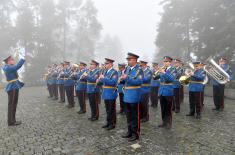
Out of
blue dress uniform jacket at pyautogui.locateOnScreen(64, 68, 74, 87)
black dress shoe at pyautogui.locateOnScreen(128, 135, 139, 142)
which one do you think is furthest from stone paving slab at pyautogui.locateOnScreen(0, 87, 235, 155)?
blue dress uniform jacket at pyautogui.locateOnScreen(64, 68, 74, 87)

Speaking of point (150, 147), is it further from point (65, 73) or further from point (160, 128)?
point (65, 73)

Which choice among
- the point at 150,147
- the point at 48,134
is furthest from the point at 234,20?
the point at 48,134

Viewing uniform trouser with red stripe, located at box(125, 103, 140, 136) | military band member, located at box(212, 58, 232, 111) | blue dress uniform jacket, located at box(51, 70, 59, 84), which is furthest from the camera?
blue dress uniform jacket, located at box(51, 70, 59, 84)

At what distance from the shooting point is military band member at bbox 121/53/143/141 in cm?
641

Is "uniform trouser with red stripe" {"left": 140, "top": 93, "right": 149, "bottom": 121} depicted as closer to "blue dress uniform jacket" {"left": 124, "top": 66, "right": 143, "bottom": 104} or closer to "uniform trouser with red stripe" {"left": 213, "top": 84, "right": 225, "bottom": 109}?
"blue dress uniform jacket" {"left": 124, "top": 66, "right": 143, "bottom": 104}

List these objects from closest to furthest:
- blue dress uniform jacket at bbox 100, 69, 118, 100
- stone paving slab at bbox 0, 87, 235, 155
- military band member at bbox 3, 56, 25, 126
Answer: stone paving slab at bbox 0, 87, 235, 155, blue dress uniform jacket at bbox 100, 69, 118, 100, military band member at bbox 3, 56, 25, 126

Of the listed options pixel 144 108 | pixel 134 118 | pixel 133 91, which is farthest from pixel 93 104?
pixel 133 91

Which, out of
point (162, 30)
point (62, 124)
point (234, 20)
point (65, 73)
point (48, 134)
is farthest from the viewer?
point (162, 30)

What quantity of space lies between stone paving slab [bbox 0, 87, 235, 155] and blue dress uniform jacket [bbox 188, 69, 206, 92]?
1165mm

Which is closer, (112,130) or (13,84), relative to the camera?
(112,130)

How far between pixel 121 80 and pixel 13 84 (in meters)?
4.52

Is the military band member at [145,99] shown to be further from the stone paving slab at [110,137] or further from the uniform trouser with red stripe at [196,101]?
the uniform trouser with red stripe at [196,101]

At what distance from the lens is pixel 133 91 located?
6.46 m

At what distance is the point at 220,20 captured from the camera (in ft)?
54.0
